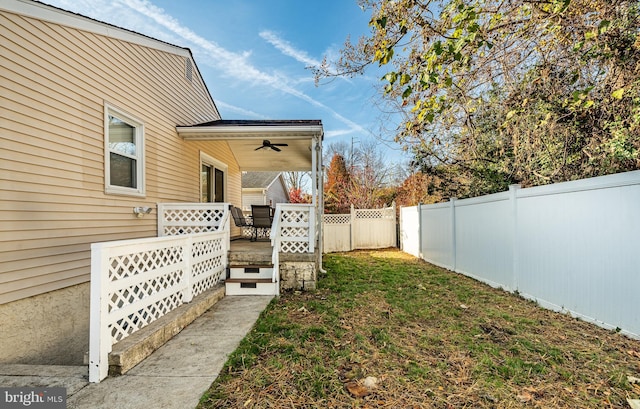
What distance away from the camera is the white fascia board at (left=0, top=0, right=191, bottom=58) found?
3.36 m

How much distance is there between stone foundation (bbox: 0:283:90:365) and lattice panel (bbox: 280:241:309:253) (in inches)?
124

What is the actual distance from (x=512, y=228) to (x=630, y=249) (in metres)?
2.06

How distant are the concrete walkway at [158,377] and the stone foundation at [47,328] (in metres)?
0.50

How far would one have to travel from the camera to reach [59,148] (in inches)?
149

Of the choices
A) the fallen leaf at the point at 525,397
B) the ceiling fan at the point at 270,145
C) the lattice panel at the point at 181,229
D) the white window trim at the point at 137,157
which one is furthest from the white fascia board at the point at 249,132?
the fallen leaf at the point at 525,397

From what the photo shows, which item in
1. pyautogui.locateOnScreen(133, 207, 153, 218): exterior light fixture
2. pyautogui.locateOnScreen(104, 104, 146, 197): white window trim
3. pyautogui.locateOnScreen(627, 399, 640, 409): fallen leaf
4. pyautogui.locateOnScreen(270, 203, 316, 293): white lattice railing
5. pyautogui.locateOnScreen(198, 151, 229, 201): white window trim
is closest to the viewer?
pyautogui.locateOnScreen(627, 399, 640, 409): fallen leaf

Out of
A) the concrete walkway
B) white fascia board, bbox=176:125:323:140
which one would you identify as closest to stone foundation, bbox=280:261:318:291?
the concrete walkway

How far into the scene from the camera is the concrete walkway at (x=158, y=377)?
2172 millimetres

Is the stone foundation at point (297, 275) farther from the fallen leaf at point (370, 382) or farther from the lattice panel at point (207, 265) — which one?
the fallen leaf at point (370, 382)

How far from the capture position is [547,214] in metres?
4.52

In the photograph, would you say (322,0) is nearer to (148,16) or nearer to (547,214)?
(148,16)

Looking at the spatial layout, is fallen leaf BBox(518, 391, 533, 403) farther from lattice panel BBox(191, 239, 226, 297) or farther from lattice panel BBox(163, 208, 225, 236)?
lattice panel BBox(163, 208, 225, 236)

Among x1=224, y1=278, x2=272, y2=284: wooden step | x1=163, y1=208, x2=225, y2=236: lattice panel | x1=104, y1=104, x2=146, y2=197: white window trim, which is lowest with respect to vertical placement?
x1=224, y1=278, x2=272, y2=284: wooden step

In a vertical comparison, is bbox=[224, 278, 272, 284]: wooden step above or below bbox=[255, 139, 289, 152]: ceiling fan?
below
